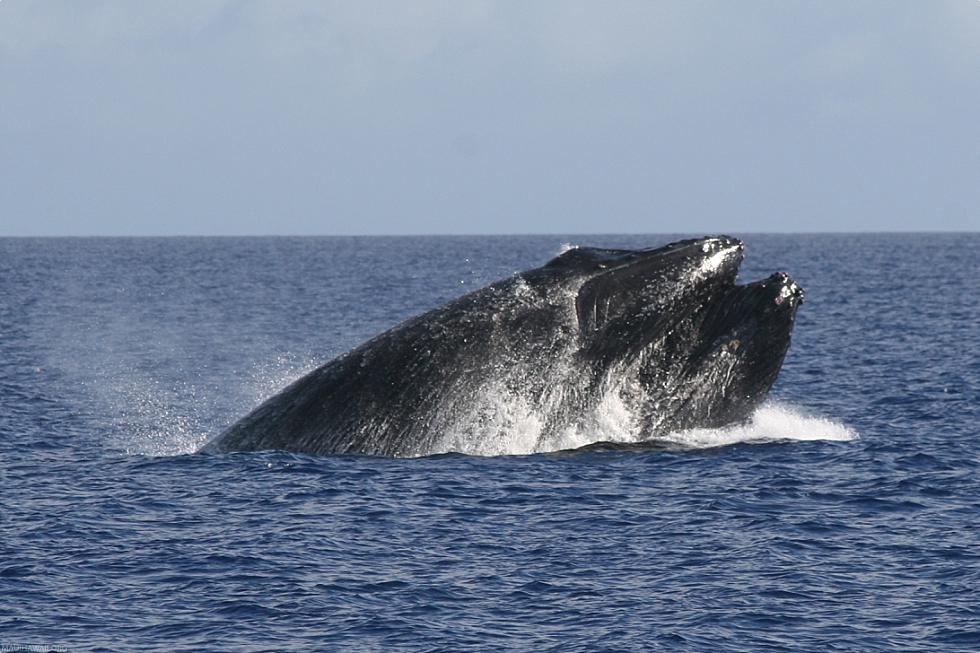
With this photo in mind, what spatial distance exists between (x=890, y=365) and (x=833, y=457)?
22.0 metres

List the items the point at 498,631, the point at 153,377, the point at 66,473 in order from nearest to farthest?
the point at 498,631
the point at 66,473
the point at 153,377

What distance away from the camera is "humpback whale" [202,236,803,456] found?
2497cm

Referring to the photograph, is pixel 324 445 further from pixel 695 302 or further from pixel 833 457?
pixel 833 457

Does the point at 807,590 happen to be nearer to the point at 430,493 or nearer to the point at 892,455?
the point at 430,493

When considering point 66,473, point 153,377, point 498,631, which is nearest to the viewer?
point 498,631

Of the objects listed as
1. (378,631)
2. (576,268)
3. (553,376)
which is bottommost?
(378,631)

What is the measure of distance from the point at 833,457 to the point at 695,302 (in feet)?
19.0

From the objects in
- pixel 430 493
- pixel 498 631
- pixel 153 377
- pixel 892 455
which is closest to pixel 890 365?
pixel 892 455

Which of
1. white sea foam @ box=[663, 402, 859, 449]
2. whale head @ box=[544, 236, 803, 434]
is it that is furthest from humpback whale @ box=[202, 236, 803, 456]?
white sea foam @ box=[663, 402, 859, 449]

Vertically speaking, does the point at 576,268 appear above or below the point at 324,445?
above

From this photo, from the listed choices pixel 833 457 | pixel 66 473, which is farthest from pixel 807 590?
pixel 66 473

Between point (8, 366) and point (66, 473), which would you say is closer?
point (66, 473)

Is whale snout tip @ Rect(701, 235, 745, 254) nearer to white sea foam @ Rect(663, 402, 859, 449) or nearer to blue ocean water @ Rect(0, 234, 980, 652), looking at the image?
white sea foam @ Rect(663, 402, 859, 449)

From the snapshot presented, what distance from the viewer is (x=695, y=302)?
84.7 feet
